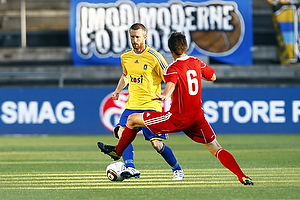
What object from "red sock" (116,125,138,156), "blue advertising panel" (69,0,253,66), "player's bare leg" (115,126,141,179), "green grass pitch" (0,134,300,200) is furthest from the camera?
"blue advertising panel" (69,0,253,66)

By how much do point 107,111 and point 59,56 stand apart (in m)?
7.20

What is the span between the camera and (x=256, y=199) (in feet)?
20.6

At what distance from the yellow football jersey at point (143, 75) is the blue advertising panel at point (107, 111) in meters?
9.99

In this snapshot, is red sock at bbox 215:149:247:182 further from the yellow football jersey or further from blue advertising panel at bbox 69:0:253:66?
blue advertising panel at bbox 69:0:253:66

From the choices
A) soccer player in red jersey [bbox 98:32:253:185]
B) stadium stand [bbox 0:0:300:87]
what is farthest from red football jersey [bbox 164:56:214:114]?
stadium stand [bbox 0:0:300:87]

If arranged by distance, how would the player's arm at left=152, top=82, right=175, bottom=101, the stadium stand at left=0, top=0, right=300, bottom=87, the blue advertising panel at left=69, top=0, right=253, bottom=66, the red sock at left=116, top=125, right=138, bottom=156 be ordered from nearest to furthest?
the player's arm at left=152, top=82, right=175, bottom=101
the red sock at left=116, top=125, right=138, bottom=156
the blue advertising panel at left=69, top=0, right=253, bottom=66
the stadium stand at left=0, top=0, right=300, bottom=87

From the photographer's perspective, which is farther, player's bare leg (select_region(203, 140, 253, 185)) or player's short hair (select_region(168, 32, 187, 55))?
player's short hair (select_region(168, 32, 187, 55))

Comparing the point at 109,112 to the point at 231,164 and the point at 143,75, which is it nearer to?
the point at 143,75

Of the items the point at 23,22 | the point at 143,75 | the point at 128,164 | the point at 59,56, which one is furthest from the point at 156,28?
the point at 128,164

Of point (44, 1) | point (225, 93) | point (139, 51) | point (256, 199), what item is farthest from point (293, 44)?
point (256, 199)

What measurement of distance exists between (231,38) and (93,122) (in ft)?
21.2

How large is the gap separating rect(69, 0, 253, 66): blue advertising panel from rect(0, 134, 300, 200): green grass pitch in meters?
7.27

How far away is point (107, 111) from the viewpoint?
18.4 metres

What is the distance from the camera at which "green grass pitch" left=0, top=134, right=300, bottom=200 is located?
680cm
